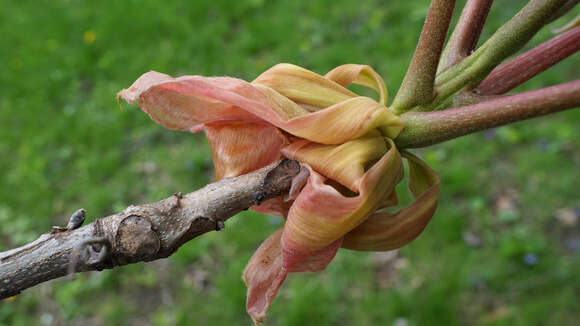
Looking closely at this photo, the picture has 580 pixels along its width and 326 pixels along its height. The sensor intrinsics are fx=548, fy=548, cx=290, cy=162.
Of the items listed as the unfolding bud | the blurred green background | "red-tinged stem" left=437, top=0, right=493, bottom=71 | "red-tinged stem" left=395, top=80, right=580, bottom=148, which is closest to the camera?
"red-tinged stem" left=395, top=80, right=580, bottom=148

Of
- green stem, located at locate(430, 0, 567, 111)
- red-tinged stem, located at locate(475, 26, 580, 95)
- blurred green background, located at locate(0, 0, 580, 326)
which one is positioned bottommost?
blurred green background, located at locate(0, 0, 580, 326)

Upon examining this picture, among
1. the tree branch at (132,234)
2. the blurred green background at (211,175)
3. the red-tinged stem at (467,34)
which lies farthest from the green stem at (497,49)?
the blurred green background at (211,175)

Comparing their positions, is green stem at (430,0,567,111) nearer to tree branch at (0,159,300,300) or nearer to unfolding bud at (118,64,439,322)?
unfolding bud at (118,64,439,322)

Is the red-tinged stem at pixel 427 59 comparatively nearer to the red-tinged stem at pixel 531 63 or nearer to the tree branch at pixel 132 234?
the red-tinged stem at pixel 531 63

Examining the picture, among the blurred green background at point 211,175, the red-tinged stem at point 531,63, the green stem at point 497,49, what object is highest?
the green stem at point 497,49

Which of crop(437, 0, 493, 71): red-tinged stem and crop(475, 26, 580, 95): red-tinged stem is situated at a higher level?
crop(437, 0, 493, 71): red-tinged stem

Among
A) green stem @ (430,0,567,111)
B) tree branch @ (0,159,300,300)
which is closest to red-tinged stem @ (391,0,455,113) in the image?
green stem @ (430,0,567,111)

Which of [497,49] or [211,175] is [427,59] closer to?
[497,49]
